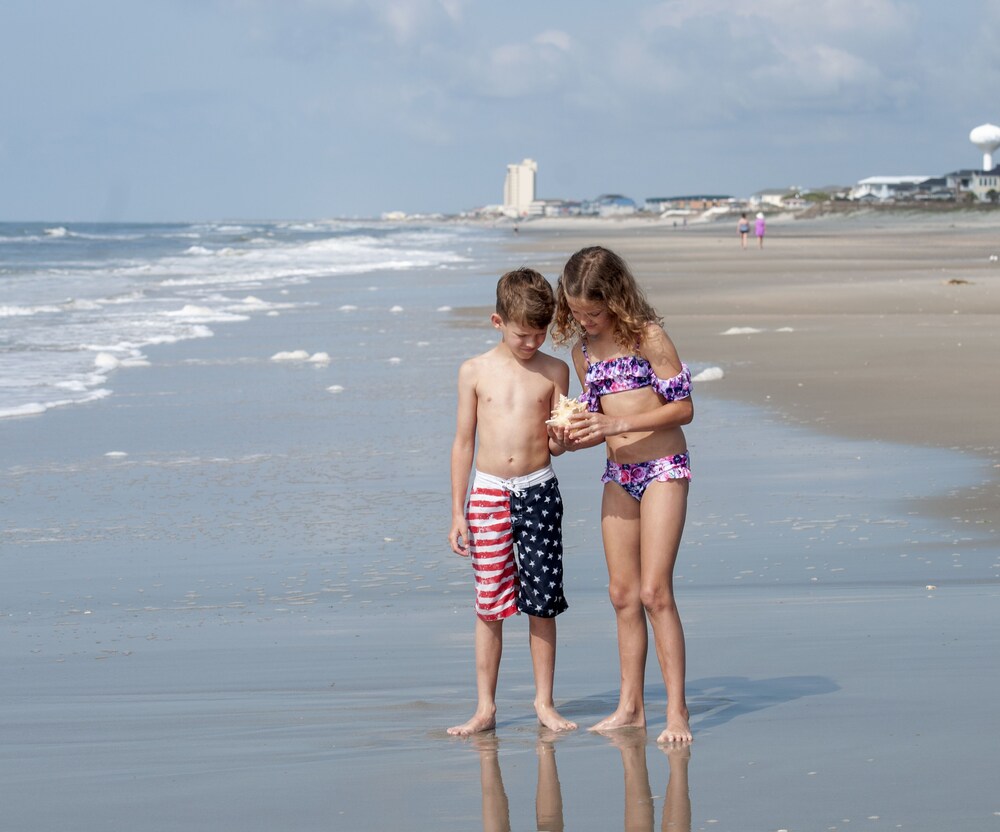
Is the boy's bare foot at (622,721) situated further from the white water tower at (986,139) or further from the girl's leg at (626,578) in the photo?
the white water tower at (986,139)

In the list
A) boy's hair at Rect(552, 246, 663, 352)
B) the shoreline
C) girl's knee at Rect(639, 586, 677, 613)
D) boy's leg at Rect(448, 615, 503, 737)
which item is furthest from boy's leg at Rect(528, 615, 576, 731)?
the shoreline

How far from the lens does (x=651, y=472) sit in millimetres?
4086

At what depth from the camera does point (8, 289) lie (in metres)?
32.0

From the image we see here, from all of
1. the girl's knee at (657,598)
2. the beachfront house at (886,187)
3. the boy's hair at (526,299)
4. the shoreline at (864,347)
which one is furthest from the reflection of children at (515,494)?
the beachfront house at (886,187)

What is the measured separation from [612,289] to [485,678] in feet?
3.78

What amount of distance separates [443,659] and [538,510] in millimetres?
853

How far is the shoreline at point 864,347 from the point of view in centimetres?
927

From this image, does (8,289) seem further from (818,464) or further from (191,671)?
(191,671)

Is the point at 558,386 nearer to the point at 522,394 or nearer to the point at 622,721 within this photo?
the point at 522,394

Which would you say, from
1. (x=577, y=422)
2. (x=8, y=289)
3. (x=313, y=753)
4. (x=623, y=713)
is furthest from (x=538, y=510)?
(x=8, y=289)

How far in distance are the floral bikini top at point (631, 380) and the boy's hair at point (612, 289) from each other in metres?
0.05

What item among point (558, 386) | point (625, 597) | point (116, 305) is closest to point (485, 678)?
point (625, 597)

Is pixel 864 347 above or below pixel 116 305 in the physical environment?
above

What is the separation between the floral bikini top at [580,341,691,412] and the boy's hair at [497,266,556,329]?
226 millimetres
